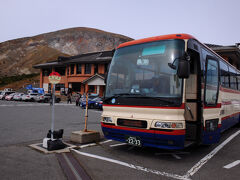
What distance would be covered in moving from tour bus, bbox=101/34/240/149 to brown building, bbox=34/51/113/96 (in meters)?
30.6

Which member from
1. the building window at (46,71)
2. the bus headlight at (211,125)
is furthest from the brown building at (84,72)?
the bus headlight at (211,125)

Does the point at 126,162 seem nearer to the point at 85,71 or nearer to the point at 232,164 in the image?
the point at 232,164

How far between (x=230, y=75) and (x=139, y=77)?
17.4 ft

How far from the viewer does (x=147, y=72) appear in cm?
538

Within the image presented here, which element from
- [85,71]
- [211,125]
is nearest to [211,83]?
[211,125]

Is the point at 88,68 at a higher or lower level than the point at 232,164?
higher

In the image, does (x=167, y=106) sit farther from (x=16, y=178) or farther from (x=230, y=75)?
(x=230, y=75)

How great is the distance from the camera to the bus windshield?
16.4 feet

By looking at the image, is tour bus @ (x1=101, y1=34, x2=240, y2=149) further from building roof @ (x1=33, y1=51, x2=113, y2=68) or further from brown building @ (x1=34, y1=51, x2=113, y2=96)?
brown building @ (x1=34, y1=51, x2=113, y2=96)

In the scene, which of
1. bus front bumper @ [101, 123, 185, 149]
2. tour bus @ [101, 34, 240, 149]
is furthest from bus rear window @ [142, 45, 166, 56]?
bus front bumper @ [101, 123, 185, 149]

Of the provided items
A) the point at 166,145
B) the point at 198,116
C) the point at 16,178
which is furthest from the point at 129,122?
the point at 16,178

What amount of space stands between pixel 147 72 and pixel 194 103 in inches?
62.6

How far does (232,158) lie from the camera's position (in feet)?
18.7

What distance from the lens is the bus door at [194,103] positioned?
5.48 meters
